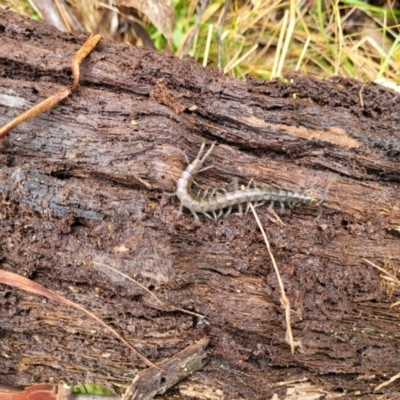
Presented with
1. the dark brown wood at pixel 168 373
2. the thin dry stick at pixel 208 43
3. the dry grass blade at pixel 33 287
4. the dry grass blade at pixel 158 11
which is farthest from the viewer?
the thin dry stick at pixel 208 43

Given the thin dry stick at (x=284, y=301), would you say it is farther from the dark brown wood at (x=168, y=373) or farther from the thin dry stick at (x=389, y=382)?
the thin dry stick at (x=389, y=382)

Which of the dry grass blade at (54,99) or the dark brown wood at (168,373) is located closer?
the dry grass blade at (54,99)

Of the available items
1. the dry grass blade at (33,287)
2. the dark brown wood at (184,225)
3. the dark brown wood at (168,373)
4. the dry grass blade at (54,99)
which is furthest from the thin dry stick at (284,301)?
the dry grass blade at (54,99)

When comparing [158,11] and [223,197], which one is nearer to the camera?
[223,197]

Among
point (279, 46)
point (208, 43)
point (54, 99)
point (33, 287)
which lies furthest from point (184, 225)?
point (279, 46)

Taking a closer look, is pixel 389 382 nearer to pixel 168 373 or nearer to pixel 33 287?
pixel 168 373

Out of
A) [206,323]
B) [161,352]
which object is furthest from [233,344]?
[161,352]
